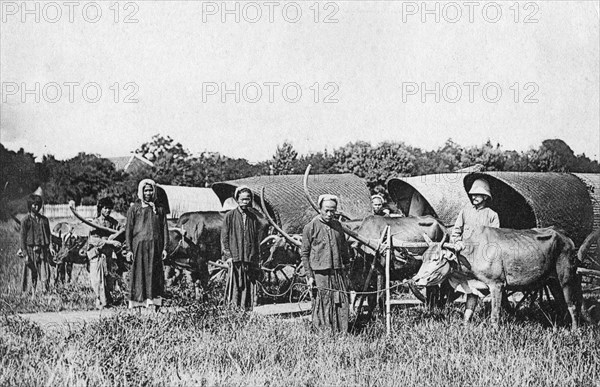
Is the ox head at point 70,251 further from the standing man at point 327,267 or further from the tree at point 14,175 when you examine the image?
the standing man at point 327,267

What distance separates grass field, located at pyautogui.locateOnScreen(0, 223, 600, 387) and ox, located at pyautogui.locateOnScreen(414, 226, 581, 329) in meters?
0.47

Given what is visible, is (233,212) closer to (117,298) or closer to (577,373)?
(117,298)

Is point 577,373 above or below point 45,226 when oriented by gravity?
below

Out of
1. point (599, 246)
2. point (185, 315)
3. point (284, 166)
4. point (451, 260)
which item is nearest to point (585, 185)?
point (599, 246)

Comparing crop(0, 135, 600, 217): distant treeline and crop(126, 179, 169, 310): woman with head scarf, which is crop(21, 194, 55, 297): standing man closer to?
crop(126, 179, 169, 310): woman with head scarf

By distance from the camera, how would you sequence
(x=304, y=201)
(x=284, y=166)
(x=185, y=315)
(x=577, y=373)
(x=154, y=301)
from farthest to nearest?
(x=284, y=166)
(x=304, y=201)
(x=154, y=301)
(x=185, y=315)
(x=577, y=373)

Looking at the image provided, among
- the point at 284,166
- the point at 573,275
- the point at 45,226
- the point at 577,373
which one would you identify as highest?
the point at 284,166

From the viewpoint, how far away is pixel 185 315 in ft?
→ 23.2

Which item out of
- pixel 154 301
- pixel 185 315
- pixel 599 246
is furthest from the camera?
pixel 154 301

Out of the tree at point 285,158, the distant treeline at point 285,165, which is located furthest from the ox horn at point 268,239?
the tree at point 285,158

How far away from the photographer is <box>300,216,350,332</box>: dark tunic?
7086 millimetres

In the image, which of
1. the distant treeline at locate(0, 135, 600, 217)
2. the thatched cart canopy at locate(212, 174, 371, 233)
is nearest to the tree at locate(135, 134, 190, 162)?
the distant treeline at locate(0, 135, 600, 217)

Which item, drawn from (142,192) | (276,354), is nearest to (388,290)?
(276,354)

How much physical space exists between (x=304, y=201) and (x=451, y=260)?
16.2ft
